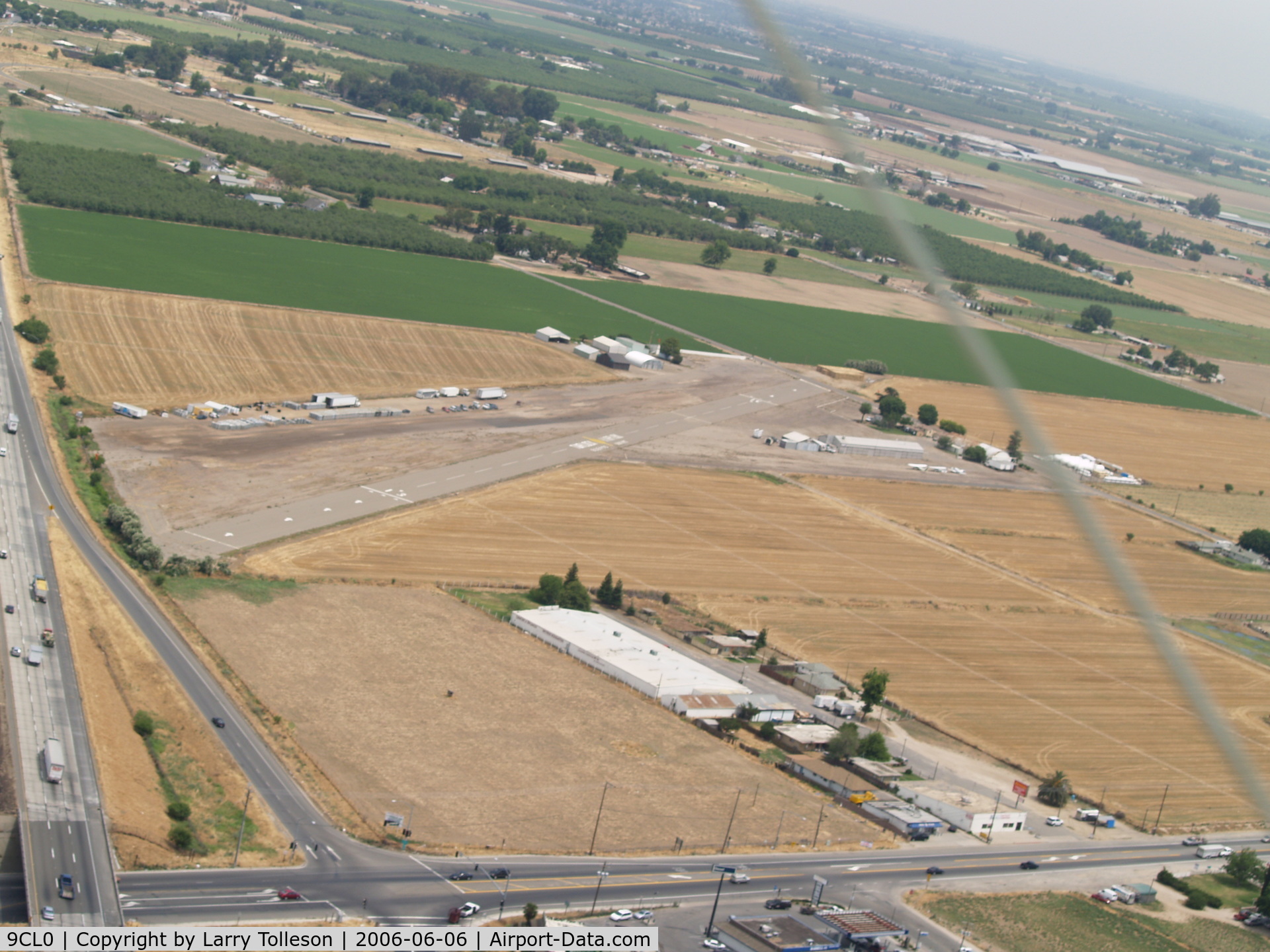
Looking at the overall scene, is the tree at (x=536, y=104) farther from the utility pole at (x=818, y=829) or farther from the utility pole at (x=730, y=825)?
the utility pole at (x=730, y=825)

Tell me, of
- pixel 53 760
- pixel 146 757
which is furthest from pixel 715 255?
pixel 53 760

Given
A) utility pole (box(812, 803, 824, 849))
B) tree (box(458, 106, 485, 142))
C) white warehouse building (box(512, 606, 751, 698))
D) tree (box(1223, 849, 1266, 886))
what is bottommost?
utility pole (box(812, 803, 824, 849))

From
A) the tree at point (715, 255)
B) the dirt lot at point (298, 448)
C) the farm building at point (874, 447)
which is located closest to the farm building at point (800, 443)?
the farm building at point (874, 447)

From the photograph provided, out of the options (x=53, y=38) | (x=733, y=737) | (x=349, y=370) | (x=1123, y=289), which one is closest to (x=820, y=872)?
(x=733, y=737)

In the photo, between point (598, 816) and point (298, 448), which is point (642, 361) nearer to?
point (298, 448)

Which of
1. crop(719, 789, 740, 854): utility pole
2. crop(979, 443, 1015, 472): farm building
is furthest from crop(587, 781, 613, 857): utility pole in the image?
crop(979, 443, 1015, 472): farm building

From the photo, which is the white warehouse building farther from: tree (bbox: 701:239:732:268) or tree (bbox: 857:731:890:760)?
tree (bbox: 701:239:732:268)
